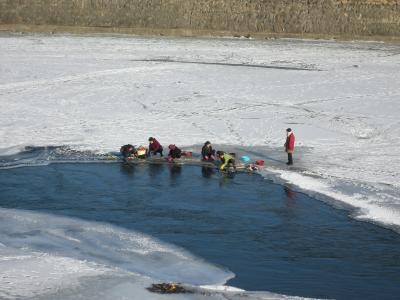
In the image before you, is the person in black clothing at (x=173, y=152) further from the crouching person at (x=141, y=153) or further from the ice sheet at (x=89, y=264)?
the ice sheet at (x=89, y=264)

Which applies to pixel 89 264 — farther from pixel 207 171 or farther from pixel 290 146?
pixel 290 146

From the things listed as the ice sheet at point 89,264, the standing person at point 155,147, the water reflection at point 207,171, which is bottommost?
the ice sheet at point 89,264

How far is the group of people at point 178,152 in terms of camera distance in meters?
19.6

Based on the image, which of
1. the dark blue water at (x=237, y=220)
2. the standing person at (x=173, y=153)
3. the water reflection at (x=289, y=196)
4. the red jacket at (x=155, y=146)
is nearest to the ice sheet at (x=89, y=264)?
the dark blue water at (x=237, y=220)

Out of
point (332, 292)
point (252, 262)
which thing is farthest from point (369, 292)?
point (252, 262)

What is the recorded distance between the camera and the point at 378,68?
1394 inches

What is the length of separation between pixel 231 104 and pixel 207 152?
7.57 metres

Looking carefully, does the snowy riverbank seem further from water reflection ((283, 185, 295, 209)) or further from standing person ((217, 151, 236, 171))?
standing person ((217, 151, 236, 171))

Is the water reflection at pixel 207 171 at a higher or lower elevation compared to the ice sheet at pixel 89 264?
higher

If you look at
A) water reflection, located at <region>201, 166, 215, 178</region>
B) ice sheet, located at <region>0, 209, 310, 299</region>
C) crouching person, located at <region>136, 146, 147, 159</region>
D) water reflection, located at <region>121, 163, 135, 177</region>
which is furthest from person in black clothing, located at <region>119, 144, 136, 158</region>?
ice sheet, located at <region>0, 209, 310, 299</region>

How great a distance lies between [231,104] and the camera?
1086 inches

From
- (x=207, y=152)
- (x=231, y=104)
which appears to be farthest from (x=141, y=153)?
(x=231, y=104)

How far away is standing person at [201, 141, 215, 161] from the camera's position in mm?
20219

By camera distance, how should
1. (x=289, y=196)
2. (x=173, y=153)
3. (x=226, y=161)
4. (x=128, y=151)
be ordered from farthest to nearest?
(x=128, y=151)
(x=173, y=153)
(x=226, y=161)
(x=289, y=196)
